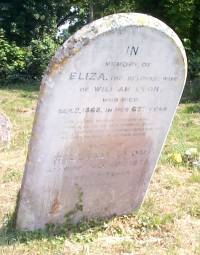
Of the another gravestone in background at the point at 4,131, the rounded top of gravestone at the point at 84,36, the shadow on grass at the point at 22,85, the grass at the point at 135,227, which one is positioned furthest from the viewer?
the shadow on grass at the point at 22,85

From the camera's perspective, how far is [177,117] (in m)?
8.61

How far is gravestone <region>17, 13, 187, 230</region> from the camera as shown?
3322mm

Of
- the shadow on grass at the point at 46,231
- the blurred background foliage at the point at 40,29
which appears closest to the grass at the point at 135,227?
the shadow on grass at the point at 46,231

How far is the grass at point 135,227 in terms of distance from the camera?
371 cm

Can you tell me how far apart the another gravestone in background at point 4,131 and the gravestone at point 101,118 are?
8.32ft

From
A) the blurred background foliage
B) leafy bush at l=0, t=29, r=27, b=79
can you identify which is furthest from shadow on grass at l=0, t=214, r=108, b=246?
leafy bush at l=0, t=29, r=27, b=79

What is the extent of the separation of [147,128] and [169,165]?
74.6 inches

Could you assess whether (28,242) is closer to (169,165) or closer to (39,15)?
(169,165)

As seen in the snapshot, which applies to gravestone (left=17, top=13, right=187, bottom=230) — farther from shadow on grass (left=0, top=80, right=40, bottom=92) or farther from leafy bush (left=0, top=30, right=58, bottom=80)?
leafy bush (left=0, top=30, right=58, bottom=80)

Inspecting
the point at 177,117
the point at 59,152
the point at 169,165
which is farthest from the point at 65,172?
the point at 177,117

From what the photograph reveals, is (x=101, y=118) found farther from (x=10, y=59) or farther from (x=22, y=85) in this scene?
(x=10, y=59)

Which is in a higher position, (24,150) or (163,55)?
(163,55)

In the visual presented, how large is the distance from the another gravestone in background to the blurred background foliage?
4960mm

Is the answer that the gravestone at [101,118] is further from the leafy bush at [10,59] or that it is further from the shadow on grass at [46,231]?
the leafy bush at [10,59]
